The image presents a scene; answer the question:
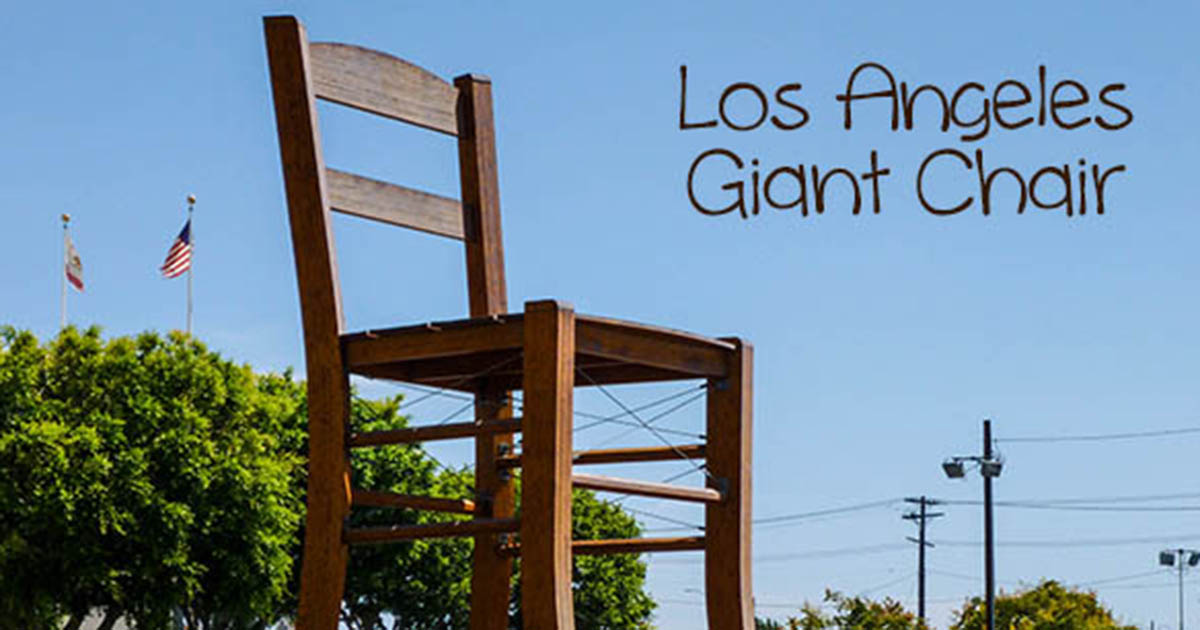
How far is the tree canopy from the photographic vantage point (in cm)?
2131

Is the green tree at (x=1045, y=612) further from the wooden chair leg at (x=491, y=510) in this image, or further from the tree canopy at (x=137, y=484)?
the wooden chair leg at (x=491, y=510)

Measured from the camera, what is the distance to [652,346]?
765 cm

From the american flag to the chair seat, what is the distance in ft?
72.7

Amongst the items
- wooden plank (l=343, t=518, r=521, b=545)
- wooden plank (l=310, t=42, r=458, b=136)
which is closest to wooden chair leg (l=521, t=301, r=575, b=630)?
wooden plank (l=343, t=518, r=521, b=545)

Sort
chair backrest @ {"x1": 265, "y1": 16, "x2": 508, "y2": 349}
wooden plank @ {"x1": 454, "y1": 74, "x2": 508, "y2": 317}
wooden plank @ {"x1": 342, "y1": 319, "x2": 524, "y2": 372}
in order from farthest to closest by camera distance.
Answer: wooden plank @ {"x1": 454, "y1": 74, "x2": 508, "y2": 317} < chair backrest @ {"x1": 265, "y1": 16, "x2": 508, "y2": 349} < wooden plank @ {"x1": 342, "y1": 319, "x2": 524, "y2": 372}

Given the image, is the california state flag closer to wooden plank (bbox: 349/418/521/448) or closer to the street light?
the street light

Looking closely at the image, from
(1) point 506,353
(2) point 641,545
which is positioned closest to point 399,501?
(1) point 506,353

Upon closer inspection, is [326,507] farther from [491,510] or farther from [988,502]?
[988,502]

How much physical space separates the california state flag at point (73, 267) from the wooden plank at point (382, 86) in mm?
24747

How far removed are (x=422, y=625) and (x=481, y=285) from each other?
2318 cm

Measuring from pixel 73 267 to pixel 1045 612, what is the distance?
16.9 metres

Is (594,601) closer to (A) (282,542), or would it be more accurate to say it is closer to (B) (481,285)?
(A) (282,542)

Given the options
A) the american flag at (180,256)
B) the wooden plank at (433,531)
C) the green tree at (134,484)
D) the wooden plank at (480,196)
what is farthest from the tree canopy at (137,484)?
the wooden plank at (433,531)

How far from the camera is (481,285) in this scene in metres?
8.43
